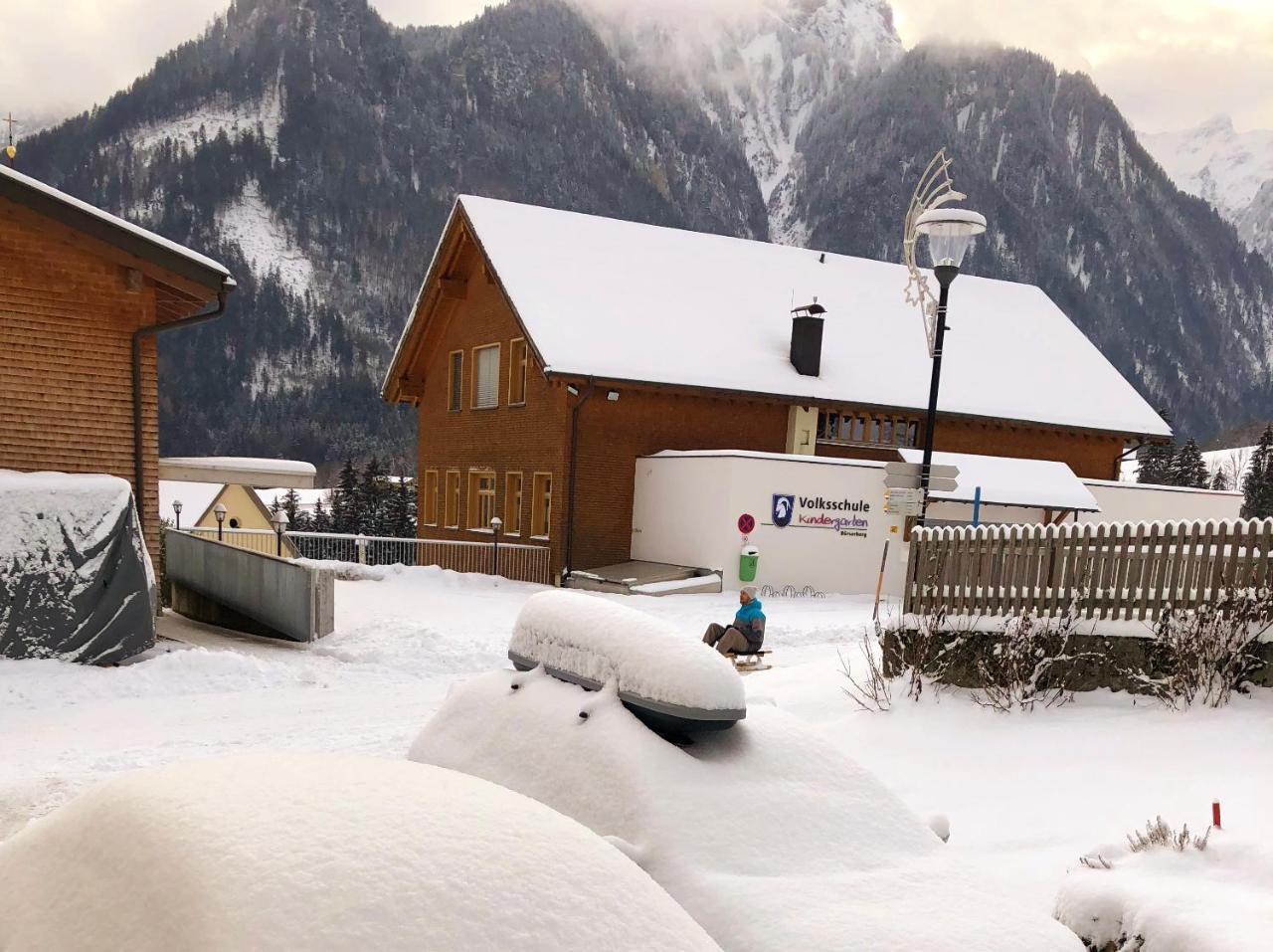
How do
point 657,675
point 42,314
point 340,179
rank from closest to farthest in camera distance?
point 657,675, point 42,314, point 340,179

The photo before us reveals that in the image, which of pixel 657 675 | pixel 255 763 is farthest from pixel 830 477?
pixel 255 763

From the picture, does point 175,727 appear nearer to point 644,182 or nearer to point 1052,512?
point 1052,512

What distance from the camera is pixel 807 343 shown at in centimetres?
2345

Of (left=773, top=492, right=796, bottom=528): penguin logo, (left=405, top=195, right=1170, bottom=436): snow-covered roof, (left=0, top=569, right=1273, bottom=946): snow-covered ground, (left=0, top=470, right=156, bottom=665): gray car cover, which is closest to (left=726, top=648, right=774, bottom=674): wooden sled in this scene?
(left=0, top=569, right=1273, bottom=946): snow-covered ground

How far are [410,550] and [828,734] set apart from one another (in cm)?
1994

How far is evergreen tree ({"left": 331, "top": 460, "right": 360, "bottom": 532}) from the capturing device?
5741 centimetres

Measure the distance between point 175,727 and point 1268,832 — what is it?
322 inches

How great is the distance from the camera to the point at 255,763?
1984 millimetres

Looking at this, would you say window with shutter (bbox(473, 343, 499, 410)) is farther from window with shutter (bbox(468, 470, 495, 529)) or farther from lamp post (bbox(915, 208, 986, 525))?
lamp post (bbox(915, 208, 986, 525))

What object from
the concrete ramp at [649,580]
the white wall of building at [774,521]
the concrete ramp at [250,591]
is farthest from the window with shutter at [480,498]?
the concrete ramp at [250,591]

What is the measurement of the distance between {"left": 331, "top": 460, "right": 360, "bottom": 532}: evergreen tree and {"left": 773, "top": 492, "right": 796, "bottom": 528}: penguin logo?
42.6m

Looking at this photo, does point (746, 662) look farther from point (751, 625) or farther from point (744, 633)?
point (751, 625)

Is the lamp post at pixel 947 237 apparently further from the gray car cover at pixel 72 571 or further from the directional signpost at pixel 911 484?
the gray car cover at pixel 72 571

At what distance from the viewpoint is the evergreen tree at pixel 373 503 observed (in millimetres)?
57156
